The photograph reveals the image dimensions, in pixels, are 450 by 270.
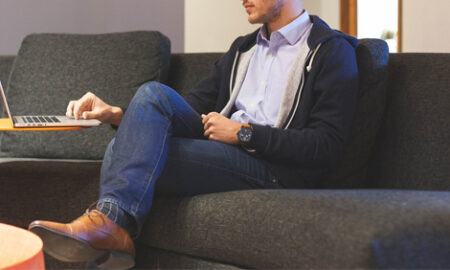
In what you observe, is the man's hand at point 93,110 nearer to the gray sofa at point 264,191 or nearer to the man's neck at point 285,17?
the gray sofa at point 264,191

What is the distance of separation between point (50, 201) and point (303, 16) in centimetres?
99

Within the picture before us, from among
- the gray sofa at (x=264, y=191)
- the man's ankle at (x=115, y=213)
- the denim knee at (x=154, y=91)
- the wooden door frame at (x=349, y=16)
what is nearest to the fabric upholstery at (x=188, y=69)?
the gray sofa at (x=264, y=191)

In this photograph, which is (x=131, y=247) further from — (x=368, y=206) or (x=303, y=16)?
(x=303, y=16)

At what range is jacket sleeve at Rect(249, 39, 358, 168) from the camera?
5.31 ft

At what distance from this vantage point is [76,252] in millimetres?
1392

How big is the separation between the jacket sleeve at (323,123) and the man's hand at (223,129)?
0.19 ft

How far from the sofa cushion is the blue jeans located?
737mm

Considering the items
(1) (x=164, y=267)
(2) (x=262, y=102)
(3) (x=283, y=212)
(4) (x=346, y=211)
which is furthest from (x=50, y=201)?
(4) (x=346, y=211)

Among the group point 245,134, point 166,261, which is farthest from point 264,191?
point 166,261

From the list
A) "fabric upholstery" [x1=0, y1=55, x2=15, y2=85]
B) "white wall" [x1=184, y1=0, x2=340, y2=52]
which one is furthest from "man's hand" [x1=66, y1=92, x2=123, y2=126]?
"white wall" [x1=184, y1=0, x2=340, y2=52]

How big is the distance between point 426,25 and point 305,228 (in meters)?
1.82

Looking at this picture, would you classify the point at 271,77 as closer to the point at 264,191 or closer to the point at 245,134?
the point at 245,134

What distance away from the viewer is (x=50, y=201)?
1.90m

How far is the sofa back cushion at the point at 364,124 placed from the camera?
1.78m
